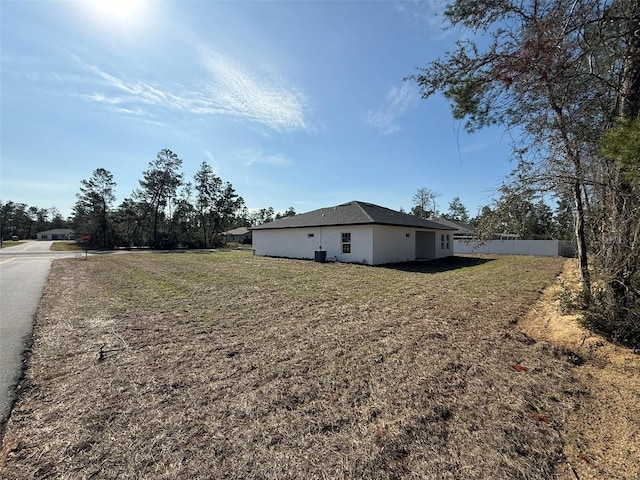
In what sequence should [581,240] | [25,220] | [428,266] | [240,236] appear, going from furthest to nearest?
[25,220] → [240,236] → [428,266] → [581,240]

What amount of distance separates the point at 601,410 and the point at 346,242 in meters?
14.6

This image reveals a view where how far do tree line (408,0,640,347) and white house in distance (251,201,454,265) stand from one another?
1099 cm

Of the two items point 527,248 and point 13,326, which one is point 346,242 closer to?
point 13,326

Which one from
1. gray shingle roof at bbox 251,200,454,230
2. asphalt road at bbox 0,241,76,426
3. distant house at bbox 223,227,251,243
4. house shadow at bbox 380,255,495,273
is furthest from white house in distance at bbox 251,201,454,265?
distant house at bbox 223,227,251,243

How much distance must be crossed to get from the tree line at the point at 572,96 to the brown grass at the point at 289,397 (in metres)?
1.39

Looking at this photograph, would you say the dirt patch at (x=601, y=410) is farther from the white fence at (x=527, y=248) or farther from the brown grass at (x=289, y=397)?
the white fence at (x=527, y=248)

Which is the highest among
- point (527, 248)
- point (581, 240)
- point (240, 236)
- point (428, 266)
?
point (240, 236)

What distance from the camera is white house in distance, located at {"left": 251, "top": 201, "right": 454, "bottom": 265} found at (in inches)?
644

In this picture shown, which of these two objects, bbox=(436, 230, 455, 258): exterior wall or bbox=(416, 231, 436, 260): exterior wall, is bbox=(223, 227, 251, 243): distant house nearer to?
bbox=(416, 231, 436, 260): exterior wall

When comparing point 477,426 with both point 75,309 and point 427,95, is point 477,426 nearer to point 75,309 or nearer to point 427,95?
point 427,95

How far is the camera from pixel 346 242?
17.3 meters

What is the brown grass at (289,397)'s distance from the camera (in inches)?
86.1

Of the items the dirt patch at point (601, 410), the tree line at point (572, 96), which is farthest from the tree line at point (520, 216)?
the dirt patch at point (601, 410)

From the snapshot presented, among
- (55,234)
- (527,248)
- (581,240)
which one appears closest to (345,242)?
(581,240)
